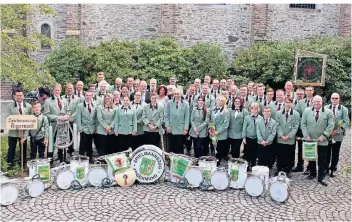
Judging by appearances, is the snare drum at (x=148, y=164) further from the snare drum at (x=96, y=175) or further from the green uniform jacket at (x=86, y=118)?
the green uniform jacket at (x=86, y=118)

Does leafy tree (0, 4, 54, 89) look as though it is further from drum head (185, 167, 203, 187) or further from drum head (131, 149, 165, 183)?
drum head (185, 167, 203, 187)

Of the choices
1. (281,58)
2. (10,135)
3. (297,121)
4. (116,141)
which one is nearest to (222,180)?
(297,121)

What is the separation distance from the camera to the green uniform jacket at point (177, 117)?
34.8ft

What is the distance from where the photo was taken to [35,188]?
877 cm

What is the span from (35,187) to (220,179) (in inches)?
146

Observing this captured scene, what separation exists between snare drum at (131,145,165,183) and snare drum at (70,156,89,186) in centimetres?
100

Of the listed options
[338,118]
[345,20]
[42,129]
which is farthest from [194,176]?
[345,20]

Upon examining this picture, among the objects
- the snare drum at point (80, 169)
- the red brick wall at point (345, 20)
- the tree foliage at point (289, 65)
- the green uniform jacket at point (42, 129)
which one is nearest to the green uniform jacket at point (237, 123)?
the snare drum at point (80, 169)

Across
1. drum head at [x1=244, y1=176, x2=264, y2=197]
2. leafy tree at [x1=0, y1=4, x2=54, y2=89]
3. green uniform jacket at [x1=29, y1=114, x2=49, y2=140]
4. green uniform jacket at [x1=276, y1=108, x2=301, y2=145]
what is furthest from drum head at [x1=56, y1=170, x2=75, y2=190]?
green uniform jacket at [x1=276, y1=108, x2=301, y2=145]

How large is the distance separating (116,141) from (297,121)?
429 centimetres

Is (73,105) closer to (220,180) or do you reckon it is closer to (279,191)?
(220,180)

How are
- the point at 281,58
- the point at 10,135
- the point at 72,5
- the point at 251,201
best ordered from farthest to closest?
1. the point at 72,5
2. the point at 281,58
3. the point at 10,135
4. the point at 251,201

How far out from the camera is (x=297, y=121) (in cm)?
988

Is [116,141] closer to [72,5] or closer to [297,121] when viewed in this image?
[297,121]
